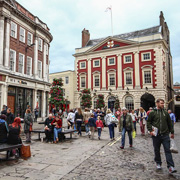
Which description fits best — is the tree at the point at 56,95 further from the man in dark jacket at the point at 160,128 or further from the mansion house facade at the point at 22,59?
the man in dark jacket at the point at 160,128

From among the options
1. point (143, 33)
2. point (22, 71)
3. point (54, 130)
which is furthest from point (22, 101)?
point (143, 33)

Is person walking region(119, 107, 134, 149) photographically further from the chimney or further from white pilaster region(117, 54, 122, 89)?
the chimney

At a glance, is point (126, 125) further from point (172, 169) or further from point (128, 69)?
point (128, 69)

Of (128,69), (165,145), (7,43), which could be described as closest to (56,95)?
(7,43)

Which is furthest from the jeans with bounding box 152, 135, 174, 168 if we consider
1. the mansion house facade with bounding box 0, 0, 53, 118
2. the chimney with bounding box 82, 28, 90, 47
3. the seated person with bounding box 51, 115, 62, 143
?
the chimney with bounding box 82, 28, 90, 47

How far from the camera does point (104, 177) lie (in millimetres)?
4699

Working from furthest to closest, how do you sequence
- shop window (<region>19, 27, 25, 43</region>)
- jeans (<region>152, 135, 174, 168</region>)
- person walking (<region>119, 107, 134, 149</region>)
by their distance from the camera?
shop window (<region>19, 27, 25, 43</region>)
person walking (<region>119, 107, 134, 149</region>)
jeans (<region>152, 135, 174, 168</region>)

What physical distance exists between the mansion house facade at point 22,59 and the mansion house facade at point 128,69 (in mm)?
14156

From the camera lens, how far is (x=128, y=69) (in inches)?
1383

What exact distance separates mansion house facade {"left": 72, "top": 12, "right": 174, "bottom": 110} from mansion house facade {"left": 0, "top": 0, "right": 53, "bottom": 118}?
14156 mm

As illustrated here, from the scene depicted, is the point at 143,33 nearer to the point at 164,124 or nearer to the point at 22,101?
the point at 22,101

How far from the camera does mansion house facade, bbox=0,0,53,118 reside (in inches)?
713

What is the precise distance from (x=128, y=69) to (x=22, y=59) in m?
20.9

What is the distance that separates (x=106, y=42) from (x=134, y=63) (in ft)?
25.7
